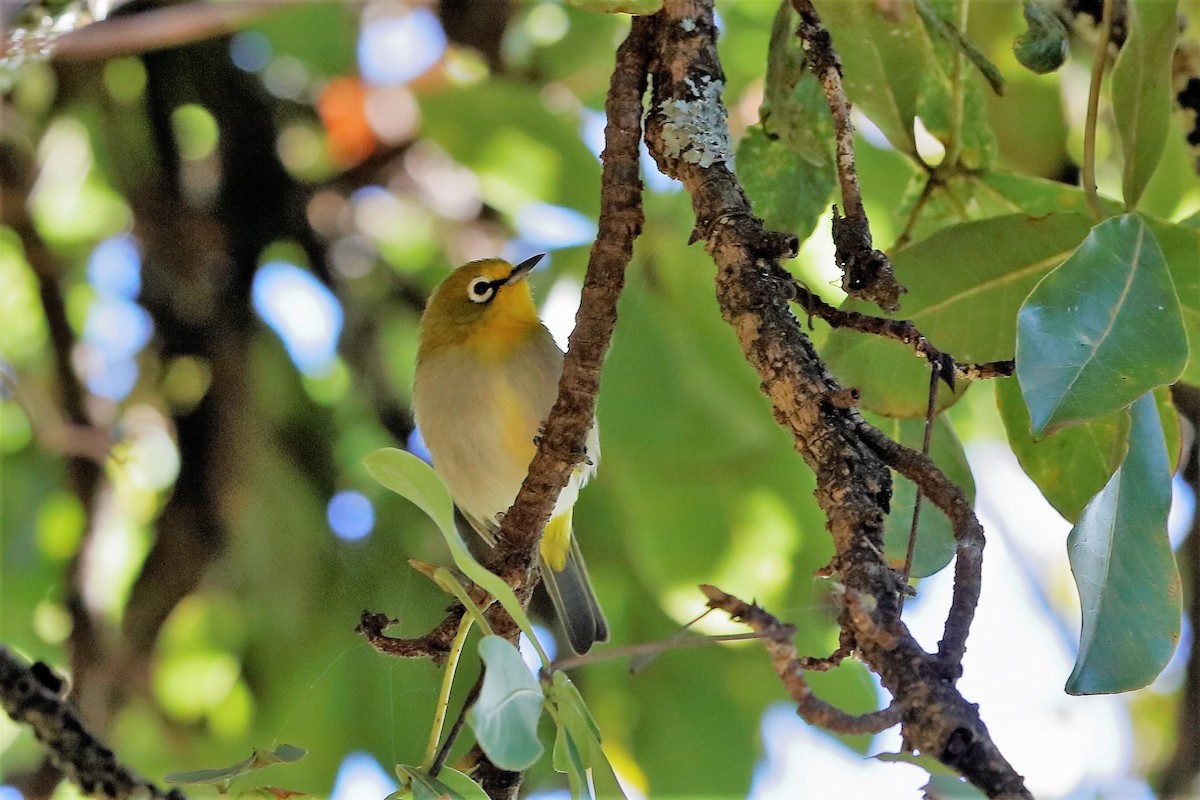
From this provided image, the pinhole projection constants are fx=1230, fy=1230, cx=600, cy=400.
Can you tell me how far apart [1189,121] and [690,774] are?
75.3 inches

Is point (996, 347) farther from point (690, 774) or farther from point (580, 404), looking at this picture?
point (690, 774)

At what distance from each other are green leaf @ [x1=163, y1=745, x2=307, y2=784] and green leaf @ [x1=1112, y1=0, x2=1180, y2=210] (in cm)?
124

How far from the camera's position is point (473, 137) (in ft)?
10.9

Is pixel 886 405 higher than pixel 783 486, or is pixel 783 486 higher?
pixel 783 486

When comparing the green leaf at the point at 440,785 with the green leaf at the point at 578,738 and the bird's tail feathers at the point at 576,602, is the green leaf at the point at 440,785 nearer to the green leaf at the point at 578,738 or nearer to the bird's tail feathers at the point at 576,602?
the green leaf at the point at 578,738

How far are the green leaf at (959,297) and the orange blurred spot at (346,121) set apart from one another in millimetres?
2483

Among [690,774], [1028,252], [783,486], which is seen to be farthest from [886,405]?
[690,774]

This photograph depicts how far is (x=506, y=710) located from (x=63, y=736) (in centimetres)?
94

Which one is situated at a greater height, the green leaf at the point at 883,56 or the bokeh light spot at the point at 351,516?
the bokeh light spot at the point at 351,516

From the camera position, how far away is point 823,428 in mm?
1278

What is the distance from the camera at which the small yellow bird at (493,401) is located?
3.47 meters

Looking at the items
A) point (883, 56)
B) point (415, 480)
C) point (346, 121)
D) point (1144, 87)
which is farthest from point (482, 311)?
point (415, 480)

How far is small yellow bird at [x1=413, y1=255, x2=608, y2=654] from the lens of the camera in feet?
11.4

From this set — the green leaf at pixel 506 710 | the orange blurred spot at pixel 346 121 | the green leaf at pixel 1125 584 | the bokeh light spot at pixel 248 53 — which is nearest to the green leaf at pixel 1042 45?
the green leaf at pixel 1125 584
